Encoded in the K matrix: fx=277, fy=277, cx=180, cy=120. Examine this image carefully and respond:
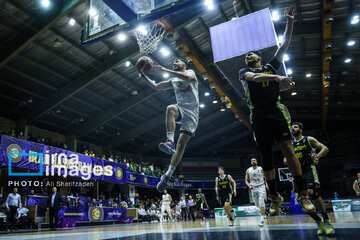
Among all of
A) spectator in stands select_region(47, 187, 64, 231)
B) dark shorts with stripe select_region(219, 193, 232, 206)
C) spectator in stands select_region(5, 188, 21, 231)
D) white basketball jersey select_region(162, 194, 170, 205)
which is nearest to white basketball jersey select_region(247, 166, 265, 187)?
dark shorts with stripe select_region(219, 193, 232, 206)

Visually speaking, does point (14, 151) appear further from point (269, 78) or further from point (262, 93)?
point (269, 78)

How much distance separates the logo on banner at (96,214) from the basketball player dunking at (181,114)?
41.2ft

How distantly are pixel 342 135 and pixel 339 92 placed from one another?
35.2 ft

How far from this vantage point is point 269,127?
11.3ft

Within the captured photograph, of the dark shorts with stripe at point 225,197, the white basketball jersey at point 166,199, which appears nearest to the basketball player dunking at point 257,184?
the dark shorts with stripe at point 225,197

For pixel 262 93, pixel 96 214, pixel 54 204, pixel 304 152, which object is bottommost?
pixel 96 214

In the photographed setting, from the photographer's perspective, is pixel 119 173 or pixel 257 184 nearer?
pixel 257 184

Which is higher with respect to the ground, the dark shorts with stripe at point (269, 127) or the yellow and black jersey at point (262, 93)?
the yellow and black jersey at point (262, 93)

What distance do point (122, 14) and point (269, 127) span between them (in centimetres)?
413

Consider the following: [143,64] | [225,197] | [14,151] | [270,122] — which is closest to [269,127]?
Answer: [270,122]

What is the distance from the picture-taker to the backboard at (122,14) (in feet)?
18.9

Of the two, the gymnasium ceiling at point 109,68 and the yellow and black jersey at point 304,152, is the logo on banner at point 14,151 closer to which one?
the gymnasium ceiling at point 109,68

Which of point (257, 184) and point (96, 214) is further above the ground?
point (257, 184)

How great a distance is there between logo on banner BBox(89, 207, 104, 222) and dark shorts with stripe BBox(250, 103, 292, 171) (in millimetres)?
13922
